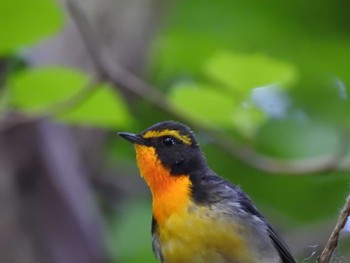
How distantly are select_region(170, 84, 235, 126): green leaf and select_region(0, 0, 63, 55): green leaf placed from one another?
77 centimetres

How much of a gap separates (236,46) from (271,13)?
33.9 inches

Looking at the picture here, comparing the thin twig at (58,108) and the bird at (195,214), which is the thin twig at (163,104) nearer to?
the thin twig at (58,108)

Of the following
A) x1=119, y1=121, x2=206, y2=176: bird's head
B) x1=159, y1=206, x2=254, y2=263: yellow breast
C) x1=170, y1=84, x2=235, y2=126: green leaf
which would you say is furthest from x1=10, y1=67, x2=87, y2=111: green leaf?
x1=159, y1=206, x2=254, y2=263: yellow breast

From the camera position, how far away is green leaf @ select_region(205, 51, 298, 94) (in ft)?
17.4

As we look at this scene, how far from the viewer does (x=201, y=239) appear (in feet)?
15.5

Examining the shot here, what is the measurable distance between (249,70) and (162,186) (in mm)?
755

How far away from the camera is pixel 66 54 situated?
7730mm

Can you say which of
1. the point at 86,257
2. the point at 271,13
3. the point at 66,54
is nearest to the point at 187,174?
the point at 86,257

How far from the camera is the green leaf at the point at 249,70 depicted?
208 inches

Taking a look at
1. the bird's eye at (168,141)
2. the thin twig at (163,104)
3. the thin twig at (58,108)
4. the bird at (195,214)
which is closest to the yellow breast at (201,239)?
the bird at (195,214)

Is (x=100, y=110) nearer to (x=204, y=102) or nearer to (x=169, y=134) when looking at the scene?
(x=169, y=134)

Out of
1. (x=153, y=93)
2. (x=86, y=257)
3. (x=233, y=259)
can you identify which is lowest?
(x=86, y=257)

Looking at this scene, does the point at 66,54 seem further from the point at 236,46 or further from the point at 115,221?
the point at 115,221

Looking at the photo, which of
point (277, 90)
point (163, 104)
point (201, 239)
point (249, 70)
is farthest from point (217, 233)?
point (277, 90)
